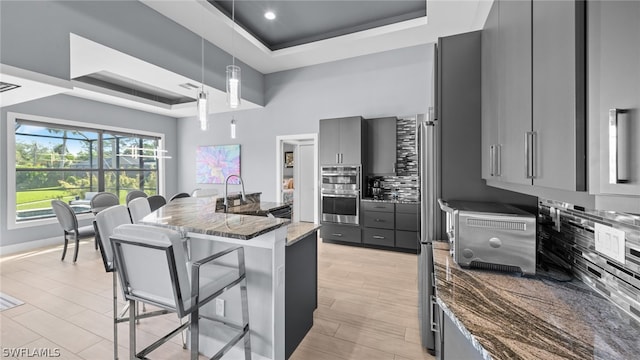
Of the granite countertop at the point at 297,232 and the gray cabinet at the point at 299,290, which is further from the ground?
the granite countertop at the point at 297,232

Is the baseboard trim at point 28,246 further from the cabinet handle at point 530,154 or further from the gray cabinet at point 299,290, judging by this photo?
the cabinet handle at point 530,154

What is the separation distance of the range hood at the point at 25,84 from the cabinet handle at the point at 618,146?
3.88 metres

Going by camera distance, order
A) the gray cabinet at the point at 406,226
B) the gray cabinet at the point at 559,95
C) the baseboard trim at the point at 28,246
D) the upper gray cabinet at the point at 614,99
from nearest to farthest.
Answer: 1. the upper gray cabinet at the point at 614,99
2. the gray cabinet at the point at 559,95
3. the gray cabinet at the point at 406,226
4. the baseboard trim at the point at 28,246

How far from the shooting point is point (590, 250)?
3.67ft

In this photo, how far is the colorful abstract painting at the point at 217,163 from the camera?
241 inches

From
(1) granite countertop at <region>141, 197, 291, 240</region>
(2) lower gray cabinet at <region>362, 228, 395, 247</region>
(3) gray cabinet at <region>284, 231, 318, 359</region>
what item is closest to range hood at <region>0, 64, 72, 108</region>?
(1) granite countertop at <region>141, 197, 291, 240</region>

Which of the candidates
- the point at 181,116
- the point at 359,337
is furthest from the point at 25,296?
the point at 181,116

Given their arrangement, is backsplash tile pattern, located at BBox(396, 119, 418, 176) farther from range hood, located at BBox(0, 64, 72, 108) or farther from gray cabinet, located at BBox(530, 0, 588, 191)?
range hood, located at BBox(0, 64, 72, 108)

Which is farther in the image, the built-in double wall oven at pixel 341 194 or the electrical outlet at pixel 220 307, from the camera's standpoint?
the built-in double wall oven at pixel 341 194

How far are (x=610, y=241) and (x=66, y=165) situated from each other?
755 centimetres

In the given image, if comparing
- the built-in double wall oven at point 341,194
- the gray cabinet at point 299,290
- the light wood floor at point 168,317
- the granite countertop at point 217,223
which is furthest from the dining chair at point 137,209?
the built-in double wall oven at point 341,194

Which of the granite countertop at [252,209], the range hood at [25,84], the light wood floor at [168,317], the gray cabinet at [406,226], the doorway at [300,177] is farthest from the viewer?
the doorway at [300,177]

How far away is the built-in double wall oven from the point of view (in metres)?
4.40

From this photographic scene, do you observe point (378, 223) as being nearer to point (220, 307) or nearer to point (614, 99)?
point (220, 307)
